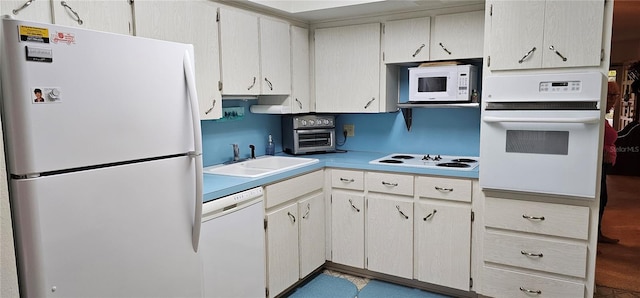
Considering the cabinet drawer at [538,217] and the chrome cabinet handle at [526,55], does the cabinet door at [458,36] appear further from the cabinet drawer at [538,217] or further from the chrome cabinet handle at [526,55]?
the cabinet drawer at [538,217]

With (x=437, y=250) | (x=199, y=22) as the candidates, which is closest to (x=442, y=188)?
(x=437, y=250)

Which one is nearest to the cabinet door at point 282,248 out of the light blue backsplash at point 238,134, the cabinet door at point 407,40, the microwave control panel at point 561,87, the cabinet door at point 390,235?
the cabinet door at point 390,235

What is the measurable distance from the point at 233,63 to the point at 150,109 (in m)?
1.14

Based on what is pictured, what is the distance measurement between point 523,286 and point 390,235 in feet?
2.85

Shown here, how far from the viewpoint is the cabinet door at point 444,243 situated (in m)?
2.79

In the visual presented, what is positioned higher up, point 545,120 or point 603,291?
point 545,120

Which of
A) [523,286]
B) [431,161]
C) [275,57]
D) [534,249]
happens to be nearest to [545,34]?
[431,161]

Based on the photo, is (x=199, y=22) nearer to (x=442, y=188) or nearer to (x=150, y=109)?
(x=150, y=109)

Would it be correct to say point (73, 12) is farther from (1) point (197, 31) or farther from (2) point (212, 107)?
(2) point (212, 107)

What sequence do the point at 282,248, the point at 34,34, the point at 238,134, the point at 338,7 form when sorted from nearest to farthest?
the point at 34,34 < the point at 282,248 < the point at 338,7 < the point at 238,134

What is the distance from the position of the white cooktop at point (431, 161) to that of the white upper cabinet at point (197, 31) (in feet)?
3.95

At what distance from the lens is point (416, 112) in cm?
344

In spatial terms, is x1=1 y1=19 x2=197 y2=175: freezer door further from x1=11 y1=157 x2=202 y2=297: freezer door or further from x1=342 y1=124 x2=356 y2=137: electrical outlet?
x1=342 y1=124 x2=356 y2=137: electrical outlet

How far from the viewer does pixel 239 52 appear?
2789 millimetres
